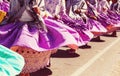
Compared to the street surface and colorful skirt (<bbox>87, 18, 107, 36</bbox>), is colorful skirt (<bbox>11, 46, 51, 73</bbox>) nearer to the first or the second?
the street surface

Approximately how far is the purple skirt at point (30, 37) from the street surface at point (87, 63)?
946mm

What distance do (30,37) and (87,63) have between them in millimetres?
3156

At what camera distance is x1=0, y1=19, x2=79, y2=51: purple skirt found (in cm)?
736

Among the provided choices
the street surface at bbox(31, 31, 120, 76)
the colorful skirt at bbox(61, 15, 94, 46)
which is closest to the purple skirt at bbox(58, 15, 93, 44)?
the colorful skirt at bbox(61, 15, 94, 46)

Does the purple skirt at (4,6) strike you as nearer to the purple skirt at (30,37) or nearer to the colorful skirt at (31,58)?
the purple skirt at (30,37)

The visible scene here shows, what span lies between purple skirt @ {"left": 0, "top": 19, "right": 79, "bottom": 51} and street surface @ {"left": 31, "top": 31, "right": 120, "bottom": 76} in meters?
0.95

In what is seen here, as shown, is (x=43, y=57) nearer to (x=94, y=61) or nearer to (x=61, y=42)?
(x=61, y=42)

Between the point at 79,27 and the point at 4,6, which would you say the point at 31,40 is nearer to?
the point at 4,6

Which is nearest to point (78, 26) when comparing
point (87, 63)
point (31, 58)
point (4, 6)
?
point (87, 63)

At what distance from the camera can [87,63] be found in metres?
10.4

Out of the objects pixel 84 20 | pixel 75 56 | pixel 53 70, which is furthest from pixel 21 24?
pixel 84 20

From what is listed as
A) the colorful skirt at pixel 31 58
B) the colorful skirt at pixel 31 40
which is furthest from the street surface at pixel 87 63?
the colorful skirt at pixel 31 40

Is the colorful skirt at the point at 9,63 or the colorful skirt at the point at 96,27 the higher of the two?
the colorful skirt at the point at 9,63

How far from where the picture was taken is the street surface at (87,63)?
912cm
